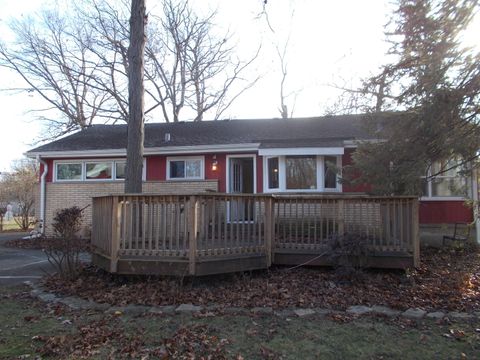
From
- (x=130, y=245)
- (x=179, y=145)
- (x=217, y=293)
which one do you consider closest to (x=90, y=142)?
(x=179, y=145)

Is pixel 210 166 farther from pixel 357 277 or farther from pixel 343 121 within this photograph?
pixel 357 277

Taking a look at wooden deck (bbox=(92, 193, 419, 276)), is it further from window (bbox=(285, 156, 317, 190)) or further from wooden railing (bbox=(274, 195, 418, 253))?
window (bbox=(285, 156, 317, 190))

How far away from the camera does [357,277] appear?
6.55 m

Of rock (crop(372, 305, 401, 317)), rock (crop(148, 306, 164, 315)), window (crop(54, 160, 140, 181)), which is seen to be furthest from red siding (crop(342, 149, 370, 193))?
rock (crop(148, 306, 164, 315))

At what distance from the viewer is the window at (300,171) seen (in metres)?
11.8

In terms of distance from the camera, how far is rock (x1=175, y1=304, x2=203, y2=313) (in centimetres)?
530

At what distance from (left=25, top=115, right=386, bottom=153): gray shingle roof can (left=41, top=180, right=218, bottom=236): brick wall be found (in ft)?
4.24

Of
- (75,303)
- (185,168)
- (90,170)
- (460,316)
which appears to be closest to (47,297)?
(75,303)

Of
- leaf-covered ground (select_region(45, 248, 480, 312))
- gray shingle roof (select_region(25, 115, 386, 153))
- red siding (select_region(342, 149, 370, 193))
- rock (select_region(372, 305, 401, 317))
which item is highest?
gray shingle roof (select_region(25, 115, 386, 153))

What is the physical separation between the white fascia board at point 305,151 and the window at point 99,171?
5.65 metres

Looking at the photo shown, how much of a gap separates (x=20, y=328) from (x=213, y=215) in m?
3.09

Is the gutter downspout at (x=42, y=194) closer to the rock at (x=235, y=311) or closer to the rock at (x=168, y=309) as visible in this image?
the rock at (x=168, y=309)

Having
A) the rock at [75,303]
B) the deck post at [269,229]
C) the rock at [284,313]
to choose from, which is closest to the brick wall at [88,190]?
the deck post at [269,229]

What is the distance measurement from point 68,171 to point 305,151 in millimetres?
8478
